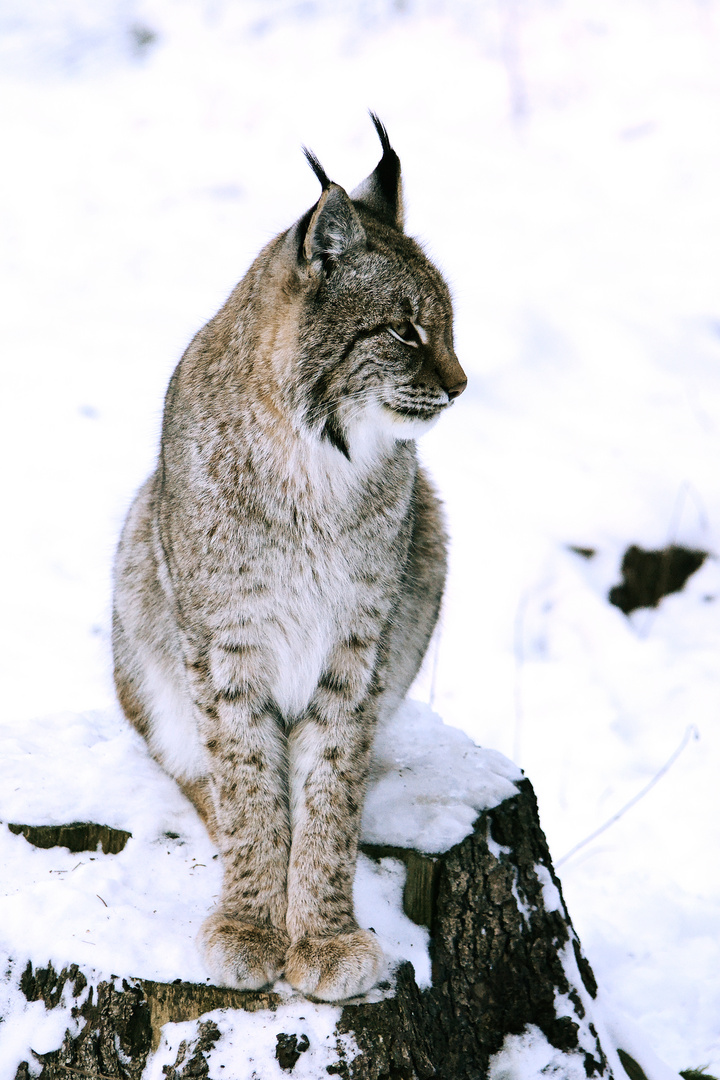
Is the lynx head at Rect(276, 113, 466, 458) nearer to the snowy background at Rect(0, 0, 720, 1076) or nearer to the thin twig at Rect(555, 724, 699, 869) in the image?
the snowy background at Rect(0, 0, 720, 1076)

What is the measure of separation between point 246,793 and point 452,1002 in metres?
0.67

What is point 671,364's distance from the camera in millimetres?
6504

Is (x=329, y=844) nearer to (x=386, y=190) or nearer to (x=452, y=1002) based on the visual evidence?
(x=452, y=1002)

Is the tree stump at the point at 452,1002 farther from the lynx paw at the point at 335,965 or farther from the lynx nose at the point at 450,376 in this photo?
the lynx nose at the point at 450,376

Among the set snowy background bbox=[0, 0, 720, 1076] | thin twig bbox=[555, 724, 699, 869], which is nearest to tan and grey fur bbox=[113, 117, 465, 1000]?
snowy background bbox=[0, 0, 720, 1076]

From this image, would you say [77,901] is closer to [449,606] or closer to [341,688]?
[341,688]

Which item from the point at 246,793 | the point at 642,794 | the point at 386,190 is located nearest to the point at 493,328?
the point at 642,794

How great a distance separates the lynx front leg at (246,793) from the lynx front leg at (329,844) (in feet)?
0.13

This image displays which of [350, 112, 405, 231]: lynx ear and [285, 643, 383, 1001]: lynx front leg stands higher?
[350, 112, 405, 231]: lynx ear

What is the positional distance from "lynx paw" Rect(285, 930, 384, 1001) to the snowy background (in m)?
0.45

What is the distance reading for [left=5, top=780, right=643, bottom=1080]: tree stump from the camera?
2092mm

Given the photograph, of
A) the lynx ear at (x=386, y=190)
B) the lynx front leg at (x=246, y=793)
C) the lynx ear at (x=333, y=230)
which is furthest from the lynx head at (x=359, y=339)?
the lynx front leg at (x=246, y=793)

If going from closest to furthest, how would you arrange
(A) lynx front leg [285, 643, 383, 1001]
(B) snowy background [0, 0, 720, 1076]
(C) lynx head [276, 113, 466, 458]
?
(A) lynx front leg [285, 643, 383, 1001] < (C) lynx head [276, 113, 466, 458] < (B) snowy background [0, 0, 720, 1076]

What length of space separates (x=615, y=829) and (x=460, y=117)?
5.68 meters
